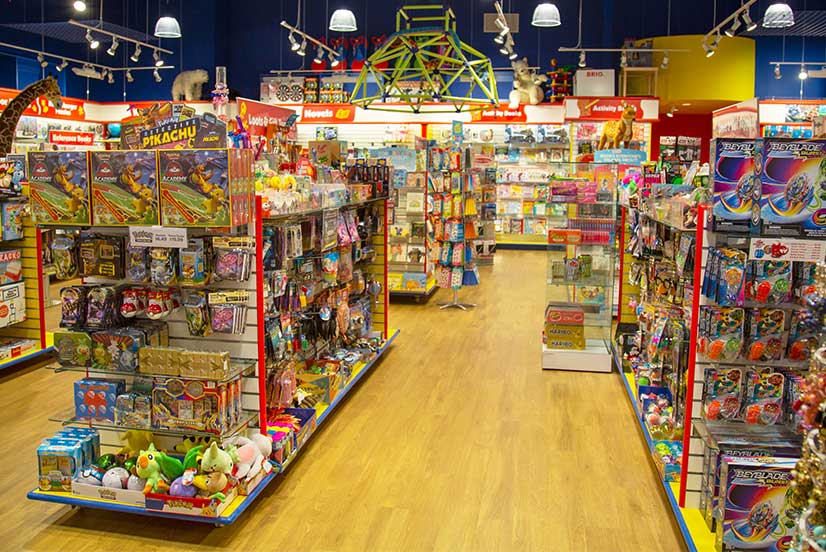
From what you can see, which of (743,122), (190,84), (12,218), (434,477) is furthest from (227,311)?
(190,84)

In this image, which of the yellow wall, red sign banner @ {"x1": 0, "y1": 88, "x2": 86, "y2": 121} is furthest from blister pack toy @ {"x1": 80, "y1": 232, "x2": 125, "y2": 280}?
the yellow wall

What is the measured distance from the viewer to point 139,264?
3.36m

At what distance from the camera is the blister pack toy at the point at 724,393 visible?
3.00 m

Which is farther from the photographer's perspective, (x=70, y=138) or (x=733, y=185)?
(x=70, y=138)

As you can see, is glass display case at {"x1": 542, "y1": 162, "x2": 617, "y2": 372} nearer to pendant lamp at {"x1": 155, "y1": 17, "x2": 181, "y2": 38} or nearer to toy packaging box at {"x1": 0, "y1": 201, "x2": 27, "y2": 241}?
toy packaging box at {"x1": 0, "y1": 201, "x2": 27, "y2": 241}

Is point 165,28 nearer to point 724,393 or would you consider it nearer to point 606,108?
point 606,108

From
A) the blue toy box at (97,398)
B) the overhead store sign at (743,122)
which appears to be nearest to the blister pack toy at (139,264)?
the blue toy box at (97,398)

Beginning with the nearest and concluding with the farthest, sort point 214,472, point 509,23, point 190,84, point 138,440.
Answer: point 214,472 → point 138,440 → point 190,84 → point 509,23

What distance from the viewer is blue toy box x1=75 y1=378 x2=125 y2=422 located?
11.2 ft

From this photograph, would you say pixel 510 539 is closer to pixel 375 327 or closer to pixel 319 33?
pixel 375 327

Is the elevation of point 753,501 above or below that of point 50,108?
below

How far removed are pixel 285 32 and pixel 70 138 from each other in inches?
201

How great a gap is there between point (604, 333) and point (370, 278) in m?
2.01

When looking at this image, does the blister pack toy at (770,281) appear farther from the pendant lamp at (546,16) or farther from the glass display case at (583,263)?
the pendant lamp at (546,16)
